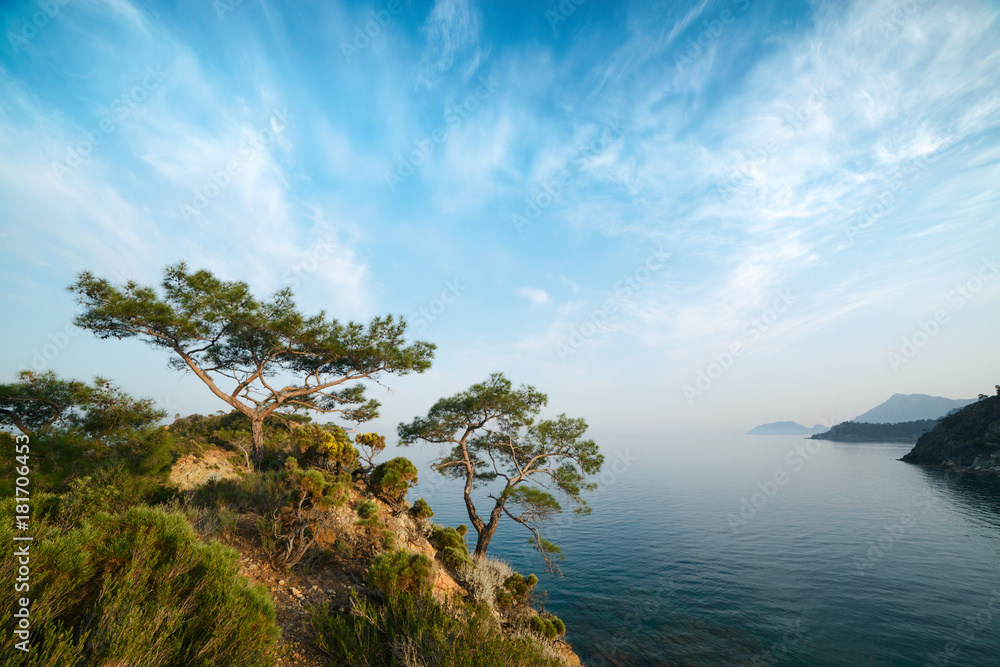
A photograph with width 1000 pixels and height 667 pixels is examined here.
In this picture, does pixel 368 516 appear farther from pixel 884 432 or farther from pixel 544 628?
pixel 884 432

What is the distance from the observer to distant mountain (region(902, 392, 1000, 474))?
5541 centimetres

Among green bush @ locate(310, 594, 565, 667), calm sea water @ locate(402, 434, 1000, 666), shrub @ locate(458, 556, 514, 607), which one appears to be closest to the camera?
green bush @ locate(310, 594, 565, 667)

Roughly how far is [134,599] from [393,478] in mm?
11773

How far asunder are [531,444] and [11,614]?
16.7 metres

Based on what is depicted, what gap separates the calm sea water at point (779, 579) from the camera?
44.9ft

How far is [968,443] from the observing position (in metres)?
59.9

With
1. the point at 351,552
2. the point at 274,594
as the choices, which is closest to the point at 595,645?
the point at 351,552

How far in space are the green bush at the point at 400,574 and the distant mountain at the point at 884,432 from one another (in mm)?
198265
